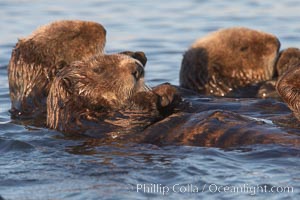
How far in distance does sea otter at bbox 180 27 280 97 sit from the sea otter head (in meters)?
2.06

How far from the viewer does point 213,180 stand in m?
5.15

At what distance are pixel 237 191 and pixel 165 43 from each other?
682 centimetres

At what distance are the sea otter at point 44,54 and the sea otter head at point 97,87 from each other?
36.2 inches

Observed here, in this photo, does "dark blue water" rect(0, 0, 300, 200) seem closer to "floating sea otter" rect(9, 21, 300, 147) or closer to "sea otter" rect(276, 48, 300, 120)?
"floating sea otter" rect(9, 21, 300, 147)

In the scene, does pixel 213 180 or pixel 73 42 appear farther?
pixel 73 42

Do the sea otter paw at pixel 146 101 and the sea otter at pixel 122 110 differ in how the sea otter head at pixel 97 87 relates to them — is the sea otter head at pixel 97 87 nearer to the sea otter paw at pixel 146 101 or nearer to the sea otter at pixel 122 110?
the sea otter at pixel 122 110

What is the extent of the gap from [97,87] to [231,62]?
8.01 feet

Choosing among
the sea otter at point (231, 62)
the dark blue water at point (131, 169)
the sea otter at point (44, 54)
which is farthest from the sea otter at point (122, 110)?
the sea otter at point (231, 62)

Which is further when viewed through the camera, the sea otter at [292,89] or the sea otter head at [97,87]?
the sea otter head at [97,87]

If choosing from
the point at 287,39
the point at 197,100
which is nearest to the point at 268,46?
the point at 197,100

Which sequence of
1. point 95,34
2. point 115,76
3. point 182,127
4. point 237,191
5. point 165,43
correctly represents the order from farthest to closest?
point 165,43, point 95,34, point 115,76, point 182,127, point 237,191

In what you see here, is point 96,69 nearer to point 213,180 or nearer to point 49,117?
point 49,117

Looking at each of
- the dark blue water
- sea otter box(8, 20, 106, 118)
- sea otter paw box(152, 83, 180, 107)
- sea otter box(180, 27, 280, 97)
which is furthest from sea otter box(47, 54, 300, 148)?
sea otter box(180, 27, 280, 97)

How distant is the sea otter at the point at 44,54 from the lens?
7516 millimetres
